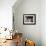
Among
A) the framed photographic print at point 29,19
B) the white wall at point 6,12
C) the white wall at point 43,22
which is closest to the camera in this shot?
the white wall at point 6,12

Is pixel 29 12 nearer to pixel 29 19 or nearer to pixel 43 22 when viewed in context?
pixel 29 19

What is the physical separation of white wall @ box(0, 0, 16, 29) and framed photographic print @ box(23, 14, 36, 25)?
99cm

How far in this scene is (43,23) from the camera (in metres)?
4.77

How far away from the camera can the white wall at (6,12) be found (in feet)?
14.0

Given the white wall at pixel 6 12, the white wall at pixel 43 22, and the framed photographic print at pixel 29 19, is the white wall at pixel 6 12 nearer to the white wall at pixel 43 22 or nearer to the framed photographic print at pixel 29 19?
the framed photographic print at pixel 29 19

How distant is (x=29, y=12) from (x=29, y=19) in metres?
0.31

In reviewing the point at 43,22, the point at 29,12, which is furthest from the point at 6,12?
the point at 43,22

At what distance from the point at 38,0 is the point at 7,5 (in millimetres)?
1563

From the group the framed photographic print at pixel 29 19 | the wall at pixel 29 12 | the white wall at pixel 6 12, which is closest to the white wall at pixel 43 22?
the wall at pixel 29 12

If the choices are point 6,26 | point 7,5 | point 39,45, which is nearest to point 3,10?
point 7,5

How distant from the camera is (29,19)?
16.8ft

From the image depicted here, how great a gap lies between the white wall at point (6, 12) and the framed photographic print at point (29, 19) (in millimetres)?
993

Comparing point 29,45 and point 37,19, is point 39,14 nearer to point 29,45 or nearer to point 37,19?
point 37,19

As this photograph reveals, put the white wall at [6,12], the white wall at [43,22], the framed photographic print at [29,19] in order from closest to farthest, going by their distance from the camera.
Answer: the white wall at [6,12] < the white wall at [43,22] < the framed photographic print at [29,19]
